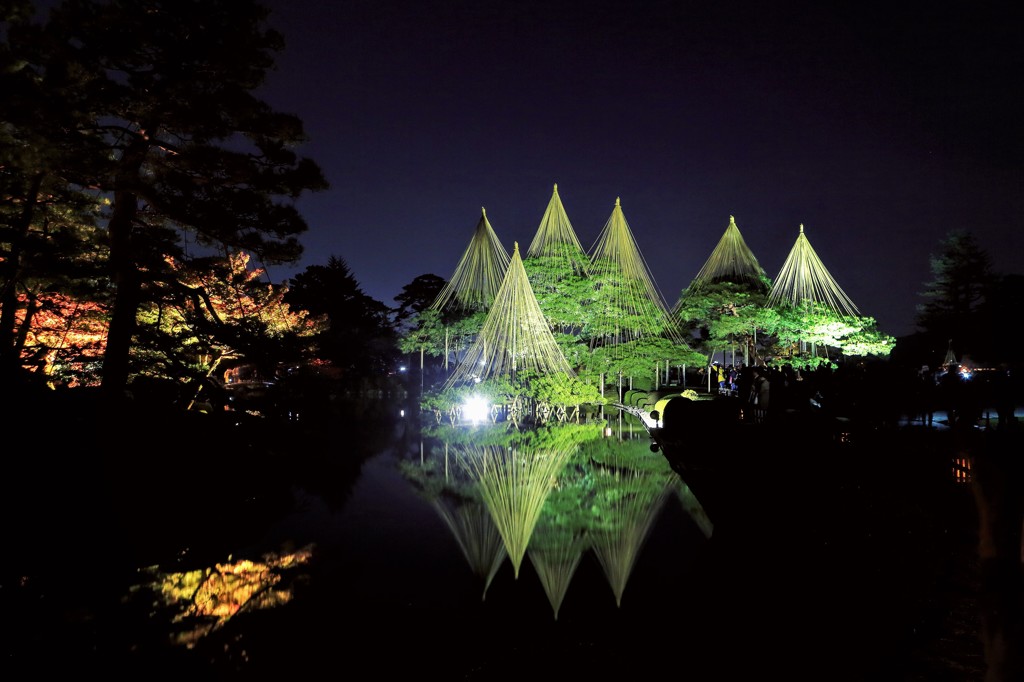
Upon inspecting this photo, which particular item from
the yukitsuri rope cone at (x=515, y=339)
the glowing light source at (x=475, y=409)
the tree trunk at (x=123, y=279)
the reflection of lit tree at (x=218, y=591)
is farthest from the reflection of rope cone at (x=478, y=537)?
the yukitsuri rope cone at (x=515, y=339)

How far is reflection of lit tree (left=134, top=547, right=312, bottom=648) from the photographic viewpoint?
4.65 metres

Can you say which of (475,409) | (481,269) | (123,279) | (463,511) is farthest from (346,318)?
(463,511)

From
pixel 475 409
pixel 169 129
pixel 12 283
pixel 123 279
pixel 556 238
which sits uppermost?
pixel 556 238

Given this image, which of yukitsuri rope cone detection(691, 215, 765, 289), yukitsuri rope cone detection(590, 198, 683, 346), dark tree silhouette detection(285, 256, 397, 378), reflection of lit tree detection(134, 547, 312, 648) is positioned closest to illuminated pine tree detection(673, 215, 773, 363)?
yukitsuri rope cone detection(691, 215, 765, 289)

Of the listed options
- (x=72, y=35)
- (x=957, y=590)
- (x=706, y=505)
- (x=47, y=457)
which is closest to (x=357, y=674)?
(x=957, y=590)

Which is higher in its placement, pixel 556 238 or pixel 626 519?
pixel 556 238

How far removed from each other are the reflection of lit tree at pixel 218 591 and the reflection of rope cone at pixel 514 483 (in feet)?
7.68

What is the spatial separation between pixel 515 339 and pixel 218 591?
15.8m

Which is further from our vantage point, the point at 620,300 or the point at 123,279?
the point at 620,300

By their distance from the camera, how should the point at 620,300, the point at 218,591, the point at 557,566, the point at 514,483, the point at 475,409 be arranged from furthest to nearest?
1. the point at 620,300
2. the point at 475,409
3. the point at 514,483
4. the point at 557,566
5. the point at 218,591

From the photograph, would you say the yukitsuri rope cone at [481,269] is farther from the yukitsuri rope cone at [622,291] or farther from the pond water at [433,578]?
the pond water at [433,578]

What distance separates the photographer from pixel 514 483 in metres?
10.1

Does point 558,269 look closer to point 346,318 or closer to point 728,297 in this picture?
point 728,297

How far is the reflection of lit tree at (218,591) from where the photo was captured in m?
4.65
